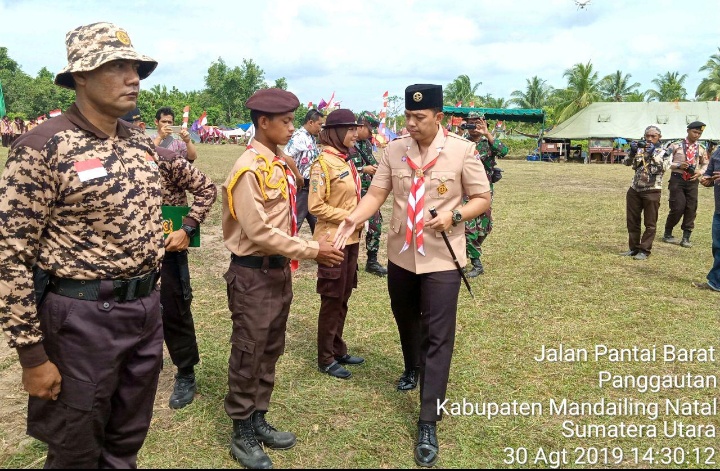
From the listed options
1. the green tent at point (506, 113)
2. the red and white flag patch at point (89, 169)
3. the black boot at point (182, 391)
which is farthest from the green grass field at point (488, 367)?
the green tent at point (506, 113)

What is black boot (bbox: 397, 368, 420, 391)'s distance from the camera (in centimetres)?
410

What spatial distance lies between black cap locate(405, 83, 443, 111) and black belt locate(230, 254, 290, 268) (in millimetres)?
1322

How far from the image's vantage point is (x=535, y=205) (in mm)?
13852

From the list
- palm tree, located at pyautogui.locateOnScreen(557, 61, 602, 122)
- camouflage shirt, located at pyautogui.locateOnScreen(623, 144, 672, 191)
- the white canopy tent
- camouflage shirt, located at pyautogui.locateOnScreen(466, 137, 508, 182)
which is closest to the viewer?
camouflage shirt, located at pyautogui.locateOnScreen(466, 137, 508, 182)

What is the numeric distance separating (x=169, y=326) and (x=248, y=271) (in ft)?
3.56

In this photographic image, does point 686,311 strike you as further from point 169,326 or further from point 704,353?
point 169,326

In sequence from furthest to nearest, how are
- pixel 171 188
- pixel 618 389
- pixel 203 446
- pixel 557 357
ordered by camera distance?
pixel 557 357 → pixel 618 389 → pixel 171 188 → pixel 203 446

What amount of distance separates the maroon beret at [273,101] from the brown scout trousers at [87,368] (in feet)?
4.10

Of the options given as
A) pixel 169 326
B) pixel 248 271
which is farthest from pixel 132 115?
pixel 248 271

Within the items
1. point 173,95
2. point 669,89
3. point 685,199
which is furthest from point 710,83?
point 173,95

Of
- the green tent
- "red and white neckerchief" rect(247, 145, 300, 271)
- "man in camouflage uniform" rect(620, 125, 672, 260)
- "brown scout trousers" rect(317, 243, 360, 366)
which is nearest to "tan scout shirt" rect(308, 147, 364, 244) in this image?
"brown scout trousers" rect(317, 243, 360, 366)

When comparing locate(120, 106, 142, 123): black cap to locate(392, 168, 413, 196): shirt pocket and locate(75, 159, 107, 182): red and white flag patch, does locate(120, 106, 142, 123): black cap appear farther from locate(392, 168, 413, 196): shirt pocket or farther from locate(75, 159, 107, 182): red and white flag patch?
locate(75, 159, 107, 182): red and white flag patch

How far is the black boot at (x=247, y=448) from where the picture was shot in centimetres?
306

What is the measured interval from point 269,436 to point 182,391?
95cm
